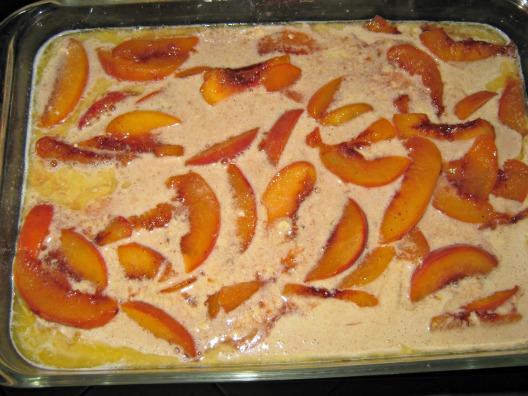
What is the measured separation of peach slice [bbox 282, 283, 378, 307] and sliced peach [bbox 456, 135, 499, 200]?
0.66 meters

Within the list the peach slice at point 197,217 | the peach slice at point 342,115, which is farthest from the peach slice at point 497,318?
the peach slice at point 197,217

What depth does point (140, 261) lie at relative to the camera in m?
2.37

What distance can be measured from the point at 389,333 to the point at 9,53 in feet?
7.25

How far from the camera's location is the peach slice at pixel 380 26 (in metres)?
2.75

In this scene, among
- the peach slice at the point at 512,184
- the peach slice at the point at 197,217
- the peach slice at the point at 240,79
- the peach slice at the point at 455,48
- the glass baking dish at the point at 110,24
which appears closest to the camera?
the glass baking dish at the point at 110,24

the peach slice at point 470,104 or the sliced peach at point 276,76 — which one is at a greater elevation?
the sliced peach at point 276,76

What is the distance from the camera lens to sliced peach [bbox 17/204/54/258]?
96.7 inches

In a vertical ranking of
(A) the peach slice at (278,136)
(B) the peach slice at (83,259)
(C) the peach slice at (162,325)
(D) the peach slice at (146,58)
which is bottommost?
(C) the peach slice at (162,325)

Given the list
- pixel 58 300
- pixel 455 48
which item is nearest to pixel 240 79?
pixel 455 48

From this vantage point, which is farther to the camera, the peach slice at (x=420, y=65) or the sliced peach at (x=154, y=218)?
the peach slice at (x=420, y=65)

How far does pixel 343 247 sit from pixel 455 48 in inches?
46.7

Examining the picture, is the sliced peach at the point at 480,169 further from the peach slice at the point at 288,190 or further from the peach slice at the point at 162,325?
the peach slice at the point at 162,325

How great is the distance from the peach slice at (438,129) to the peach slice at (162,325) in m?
Result: 1.33

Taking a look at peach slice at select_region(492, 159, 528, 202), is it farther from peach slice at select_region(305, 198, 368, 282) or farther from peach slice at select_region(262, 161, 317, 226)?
peach slice at select_region(262, 161, 317, 226)
